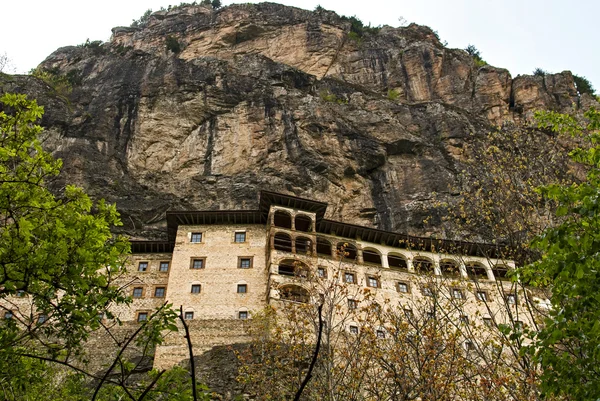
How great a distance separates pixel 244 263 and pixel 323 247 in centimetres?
667

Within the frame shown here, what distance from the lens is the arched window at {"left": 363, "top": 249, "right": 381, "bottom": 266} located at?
39094 mm

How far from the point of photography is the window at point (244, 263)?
1396 inches

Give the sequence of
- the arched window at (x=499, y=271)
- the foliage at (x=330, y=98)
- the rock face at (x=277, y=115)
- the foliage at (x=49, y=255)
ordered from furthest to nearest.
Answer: the foliage at (x=330, y=98), the rock face at (x=277, y=115), the arched window at (x=499, y=271), the foliage at (x=49, y=255)

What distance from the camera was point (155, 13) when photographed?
80.8 metres

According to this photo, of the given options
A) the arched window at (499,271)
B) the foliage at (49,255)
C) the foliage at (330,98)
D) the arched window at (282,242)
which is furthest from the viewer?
the foliage at (330,98)

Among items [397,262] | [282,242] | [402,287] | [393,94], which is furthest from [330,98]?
[402,287]

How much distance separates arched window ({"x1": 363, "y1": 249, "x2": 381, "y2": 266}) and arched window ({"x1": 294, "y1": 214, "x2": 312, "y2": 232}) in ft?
14.7

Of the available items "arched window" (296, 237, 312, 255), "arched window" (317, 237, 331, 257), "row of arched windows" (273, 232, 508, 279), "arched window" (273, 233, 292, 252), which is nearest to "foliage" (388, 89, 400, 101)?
"row of arched windows" (273, 232, 508, 279)

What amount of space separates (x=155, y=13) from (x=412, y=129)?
46.7 metres

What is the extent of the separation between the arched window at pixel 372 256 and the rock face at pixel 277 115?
5.24 metres

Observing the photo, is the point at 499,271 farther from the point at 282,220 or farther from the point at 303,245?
the point at 282,220

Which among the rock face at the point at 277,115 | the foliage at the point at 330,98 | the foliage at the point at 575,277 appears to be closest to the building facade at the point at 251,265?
the rock face at the point at 277,115

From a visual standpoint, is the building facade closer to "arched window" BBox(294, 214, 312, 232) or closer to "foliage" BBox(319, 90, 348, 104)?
"arched window" BBox(294, 214, 312, 232)

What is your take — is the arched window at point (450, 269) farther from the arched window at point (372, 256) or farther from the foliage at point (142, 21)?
the foliage at point (142, 21)
